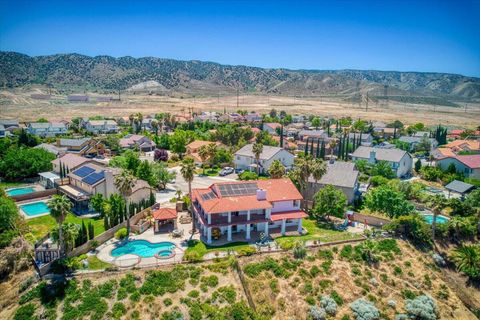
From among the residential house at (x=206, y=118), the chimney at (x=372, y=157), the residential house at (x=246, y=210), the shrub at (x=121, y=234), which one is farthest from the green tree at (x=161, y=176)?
the residential house at (x=206, y=118)

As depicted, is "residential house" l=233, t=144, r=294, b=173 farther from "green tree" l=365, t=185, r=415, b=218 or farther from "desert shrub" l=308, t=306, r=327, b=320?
"desert shrub" l=308, t=306, r=327, b=320

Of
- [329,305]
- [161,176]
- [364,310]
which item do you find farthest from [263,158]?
[364,310]

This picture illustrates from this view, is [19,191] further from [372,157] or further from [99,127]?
[372,157]

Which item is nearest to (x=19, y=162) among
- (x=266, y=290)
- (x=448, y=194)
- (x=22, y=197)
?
(x=22, y=197)

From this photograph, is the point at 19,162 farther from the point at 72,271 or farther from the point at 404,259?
the point at 404,259

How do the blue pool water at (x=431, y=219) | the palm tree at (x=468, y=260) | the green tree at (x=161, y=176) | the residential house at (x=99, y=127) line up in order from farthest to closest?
1. the residential house at (x=99, y=127)
2. the green tree at (x=161, y=176)
3. the blue pool water at (x=431, y=219)
4. the palm tree at (x=468, y=260)

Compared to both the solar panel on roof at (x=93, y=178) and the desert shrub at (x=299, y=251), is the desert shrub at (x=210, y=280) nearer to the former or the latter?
the desert shrub at (x=299, y=251)

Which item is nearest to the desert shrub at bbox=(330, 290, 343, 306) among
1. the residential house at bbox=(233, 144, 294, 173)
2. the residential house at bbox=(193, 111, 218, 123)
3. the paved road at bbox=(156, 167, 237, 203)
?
the paved road at bbox=(156, 167, 237, 203)
